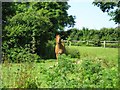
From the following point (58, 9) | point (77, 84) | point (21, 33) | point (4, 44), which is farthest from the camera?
point (58, 9)

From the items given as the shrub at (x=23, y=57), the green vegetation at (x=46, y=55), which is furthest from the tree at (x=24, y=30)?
the shrub at (x=23, y=57)

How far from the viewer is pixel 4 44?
14195 mm

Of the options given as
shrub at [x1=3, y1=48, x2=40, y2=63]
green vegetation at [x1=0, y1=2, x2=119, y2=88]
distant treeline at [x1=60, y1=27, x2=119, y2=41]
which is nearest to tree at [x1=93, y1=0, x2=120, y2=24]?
Answer: green vegetation at [x1=0, y1=2, x2=119, y2=88]

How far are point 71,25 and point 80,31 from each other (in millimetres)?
1237

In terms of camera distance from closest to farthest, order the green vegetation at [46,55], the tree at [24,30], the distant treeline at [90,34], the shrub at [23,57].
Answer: the green vegetation at [46,55] < the shrub at [23,57] < the tree at [24,30] < the distant treeline at [90,34]

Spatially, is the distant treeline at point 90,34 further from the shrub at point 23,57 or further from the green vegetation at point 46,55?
the shrub at point 23,57

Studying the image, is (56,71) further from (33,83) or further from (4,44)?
(4,44)

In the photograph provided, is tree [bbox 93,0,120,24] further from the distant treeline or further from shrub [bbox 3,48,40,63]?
the distant treeline

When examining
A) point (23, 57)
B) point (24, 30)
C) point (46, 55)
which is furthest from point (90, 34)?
point (23, 57)

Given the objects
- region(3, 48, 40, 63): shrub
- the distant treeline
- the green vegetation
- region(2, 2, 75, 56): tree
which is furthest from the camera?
the distant treeline

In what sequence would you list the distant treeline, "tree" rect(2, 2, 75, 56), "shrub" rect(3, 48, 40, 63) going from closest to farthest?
"shrub" rect(3, 48, 40, 63) < "tree" rect(2, 2, 75, 56) < the distant treeline

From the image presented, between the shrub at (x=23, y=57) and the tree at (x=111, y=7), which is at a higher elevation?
the tree at (x=111, y=7)

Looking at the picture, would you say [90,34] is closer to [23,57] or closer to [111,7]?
[111,7]

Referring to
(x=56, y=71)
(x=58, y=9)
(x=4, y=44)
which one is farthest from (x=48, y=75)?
(x=58, y=9)
